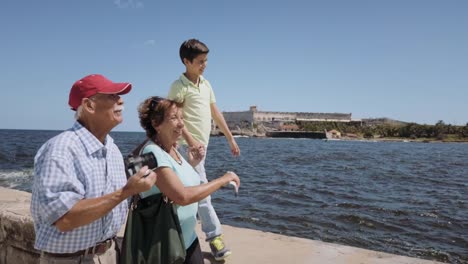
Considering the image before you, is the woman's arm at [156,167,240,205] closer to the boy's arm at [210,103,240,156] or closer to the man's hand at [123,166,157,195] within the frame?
the man's hand at [123,166,157,195]

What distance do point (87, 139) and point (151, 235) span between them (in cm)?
63

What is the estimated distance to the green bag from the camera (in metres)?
2.19

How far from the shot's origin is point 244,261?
12.1 ft

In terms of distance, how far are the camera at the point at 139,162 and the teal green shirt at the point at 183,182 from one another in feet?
0.14

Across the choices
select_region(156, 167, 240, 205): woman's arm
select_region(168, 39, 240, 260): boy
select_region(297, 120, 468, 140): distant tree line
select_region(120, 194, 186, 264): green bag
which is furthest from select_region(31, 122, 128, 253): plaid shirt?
select_region(297, 120, 468, 140): distant tree line

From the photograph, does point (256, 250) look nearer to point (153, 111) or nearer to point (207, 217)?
point (207, 217)

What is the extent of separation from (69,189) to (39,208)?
0.15 m

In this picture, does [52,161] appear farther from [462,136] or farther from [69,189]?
[462,136]

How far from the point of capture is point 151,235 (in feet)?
7.30

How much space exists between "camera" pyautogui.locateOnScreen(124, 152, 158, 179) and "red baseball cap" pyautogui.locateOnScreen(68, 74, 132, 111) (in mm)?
359

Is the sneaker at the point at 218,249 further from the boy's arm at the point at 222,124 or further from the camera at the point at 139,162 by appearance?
the camera at the point at 139,162

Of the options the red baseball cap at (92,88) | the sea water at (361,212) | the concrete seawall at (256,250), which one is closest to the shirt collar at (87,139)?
the red baseball cap at (92,88)

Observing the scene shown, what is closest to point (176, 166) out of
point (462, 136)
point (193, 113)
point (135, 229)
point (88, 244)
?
point (135, 229)

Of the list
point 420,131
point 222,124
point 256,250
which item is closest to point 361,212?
point 256,250
